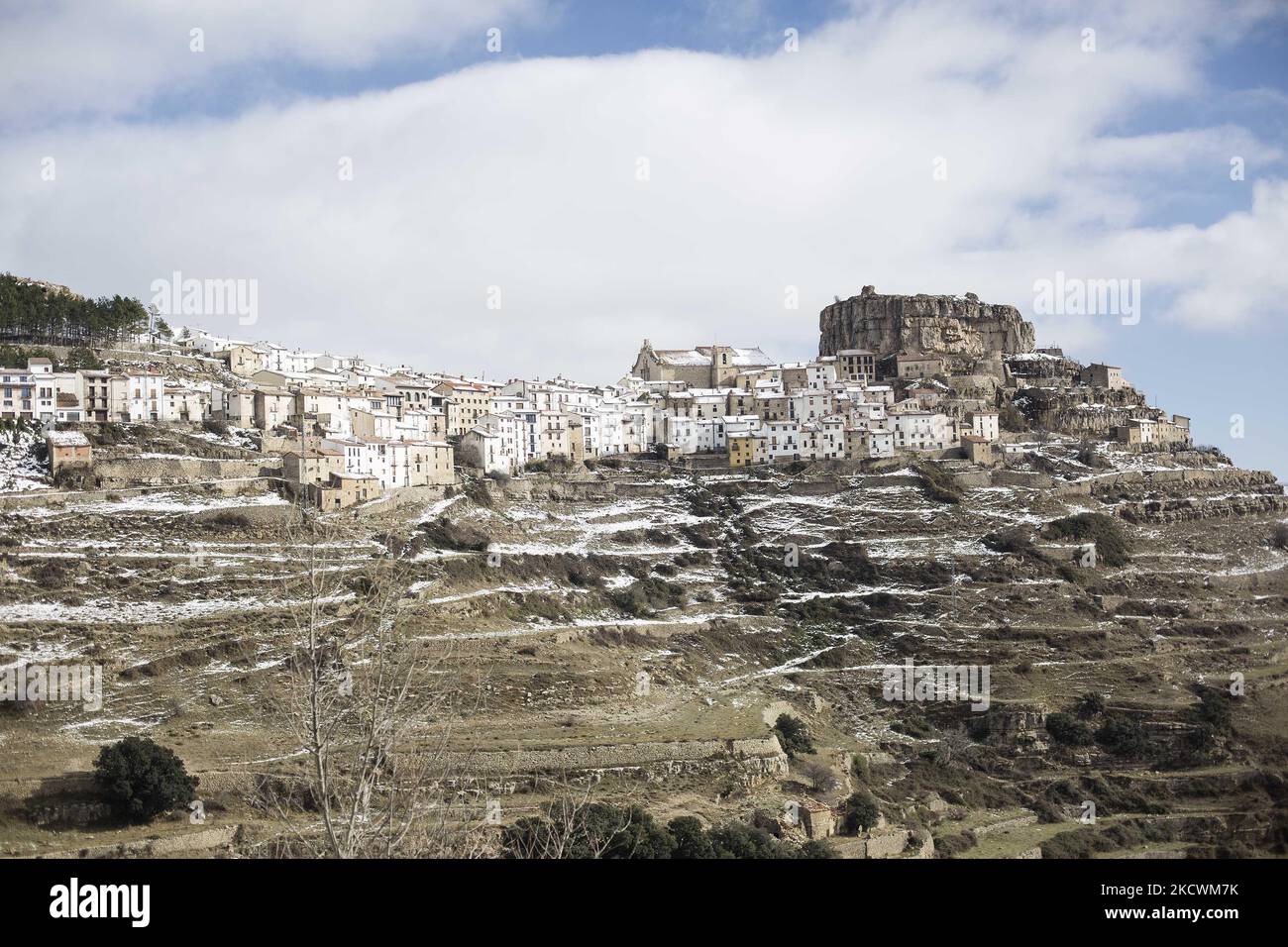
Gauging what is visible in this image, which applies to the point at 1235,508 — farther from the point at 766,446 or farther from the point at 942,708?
the point at 942,708

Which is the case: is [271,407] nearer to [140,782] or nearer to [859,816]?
[140,782]

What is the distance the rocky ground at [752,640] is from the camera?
30.6m

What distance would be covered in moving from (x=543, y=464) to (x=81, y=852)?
38.6 m

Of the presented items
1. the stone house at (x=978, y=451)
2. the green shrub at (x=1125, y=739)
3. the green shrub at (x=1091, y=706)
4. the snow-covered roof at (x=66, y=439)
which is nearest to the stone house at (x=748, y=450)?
the stone house at (x=978, y=451)

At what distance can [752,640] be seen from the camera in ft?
153

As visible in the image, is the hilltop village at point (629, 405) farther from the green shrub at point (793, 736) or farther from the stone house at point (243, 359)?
the green shrub at point (793, 736)

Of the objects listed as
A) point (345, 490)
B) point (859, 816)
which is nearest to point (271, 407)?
point (345, 490)

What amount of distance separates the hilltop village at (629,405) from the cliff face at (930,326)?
0.11 meters

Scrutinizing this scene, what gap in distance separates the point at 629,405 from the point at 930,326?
83.4ft

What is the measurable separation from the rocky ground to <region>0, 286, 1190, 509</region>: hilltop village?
10.1 feet

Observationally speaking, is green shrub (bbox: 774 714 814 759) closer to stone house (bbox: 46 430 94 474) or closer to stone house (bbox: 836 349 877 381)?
stone house (bbox: 46 430 94 474)

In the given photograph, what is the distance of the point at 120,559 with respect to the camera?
38.1m

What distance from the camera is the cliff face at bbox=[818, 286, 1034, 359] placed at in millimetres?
84062
